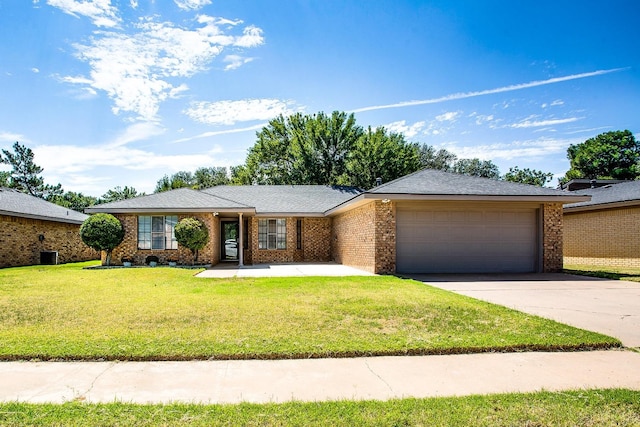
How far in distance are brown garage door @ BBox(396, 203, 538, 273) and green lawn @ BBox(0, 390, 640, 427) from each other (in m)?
9.74

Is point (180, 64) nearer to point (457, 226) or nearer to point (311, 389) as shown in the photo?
point (457, 226)

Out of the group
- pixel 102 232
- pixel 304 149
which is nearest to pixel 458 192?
pixel 102 232

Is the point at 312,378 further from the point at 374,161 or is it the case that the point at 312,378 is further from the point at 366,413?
the point at 374,161

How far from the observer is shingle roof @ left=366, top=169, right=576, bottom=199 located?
1234cm

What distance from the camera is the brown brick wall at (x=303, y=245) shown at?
18.9 m

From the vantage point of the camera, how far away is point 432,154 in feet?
154

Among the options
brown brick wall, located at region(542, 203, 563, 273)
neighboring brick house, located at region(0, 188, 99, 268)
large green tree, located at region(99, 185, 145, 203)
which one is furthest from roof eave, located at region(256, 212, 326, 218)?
large green tree, located at region(99, 185, 145, 203)

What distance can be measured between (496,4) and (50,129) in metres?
19.1

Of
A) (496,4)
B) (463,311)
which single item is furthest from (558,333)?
(496,4)

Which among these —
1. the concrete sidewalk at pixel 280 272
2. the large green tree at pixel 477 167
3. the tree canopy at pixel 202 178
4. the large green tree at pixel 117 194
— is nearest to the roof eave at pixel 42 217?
the concrete sidewalk at pixel 280 272

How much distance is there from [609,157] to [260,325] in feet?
162

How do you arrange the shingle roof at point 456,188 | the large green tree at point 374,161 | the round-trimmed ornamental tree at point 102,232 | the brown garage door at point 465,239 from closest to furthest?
the shingle roof at point 456,188, the brown garage door at point 465,239, the round-trimmed ornamental tree at point 102,232, the large green tree at point 374,161

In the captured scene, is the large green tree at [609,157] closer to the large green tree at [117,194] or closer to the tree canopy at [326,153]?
the tree canopy at [326,153]

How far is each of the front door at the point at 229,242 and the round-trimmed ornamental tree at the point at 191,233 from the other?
4.32m
